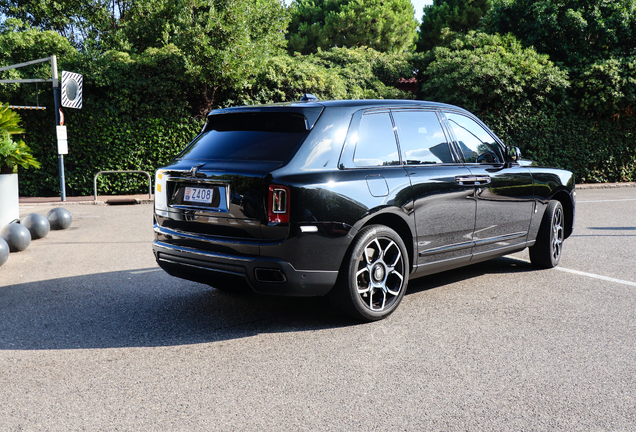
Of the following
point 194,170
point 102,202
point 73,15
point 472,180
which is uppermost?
point 73,15

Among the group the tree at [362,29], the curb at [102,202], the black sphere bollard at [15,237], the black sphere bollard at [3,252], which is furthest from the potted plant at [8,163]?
the tree at [362,29]

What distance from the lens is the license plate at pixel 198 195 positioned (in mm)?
4516


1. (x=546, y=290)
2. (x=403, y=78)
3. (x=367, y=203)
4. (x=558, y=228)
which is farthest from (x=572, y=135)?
(x=367, y=203)

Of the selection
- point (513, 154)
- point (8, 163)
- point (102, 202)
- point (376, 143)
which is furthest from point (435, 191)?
point (102, 202)

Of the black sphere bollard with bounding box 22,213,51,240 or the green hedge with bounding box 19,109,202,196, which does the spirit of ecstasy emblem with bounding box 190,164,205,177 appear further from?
the green hedge with bounding box 19,109,202,196

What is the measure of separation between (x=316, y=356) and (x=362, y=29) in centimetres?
3743

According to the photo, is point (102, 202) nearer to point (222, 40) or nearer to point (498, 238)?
point (222, 40)

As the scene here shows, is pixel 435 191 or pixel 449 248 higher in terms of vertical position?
pixel 435 191

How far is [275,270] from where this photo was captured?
4203 mm

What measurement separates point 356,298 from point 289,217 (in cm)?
88

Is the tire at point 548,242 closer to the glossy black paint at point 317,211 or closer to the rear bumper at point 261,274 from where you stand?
the glossy black paint at point 317,211

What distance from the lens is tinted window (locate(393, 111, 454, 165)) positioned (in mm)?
5090

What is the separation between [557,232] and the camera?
6840 mm

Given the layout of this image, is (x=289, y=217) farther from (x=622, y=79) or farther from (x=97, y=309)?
(x=622, y=79)
